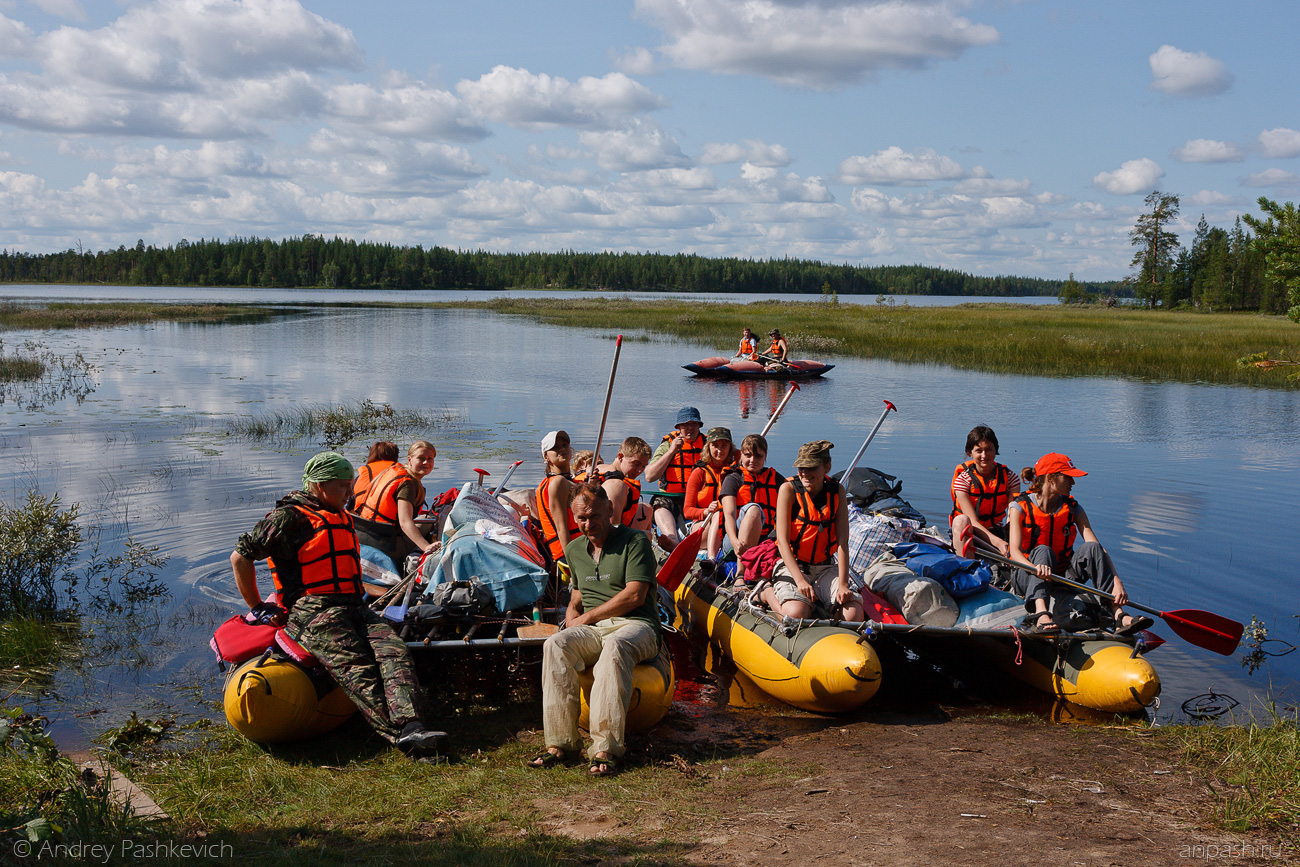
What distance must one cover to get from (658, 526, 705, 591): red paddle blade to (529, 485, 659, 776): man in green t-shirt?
0.99 metres

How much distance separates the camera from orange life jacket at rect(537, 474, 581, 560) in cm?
680

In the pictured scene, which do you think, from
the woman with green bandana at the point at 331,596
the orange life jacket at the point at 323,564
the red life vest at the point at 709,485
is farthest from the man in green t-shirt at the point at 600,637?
the red life vest at the point at 709,485

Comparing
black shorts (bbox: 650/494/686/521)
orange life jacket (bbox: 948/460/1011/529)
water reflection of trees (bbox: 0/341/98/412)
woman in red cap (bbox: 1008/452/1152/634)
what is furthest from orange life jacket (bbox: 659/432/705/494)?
water reflection of trees (bbox: 0/341/98/412)

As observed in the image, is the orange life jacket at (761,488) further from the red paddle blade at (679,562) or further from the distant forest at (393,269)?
the distant forest at (393,269)

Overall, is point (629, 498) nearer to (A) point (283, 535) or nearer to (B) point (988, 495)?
(A) point (283, 535)

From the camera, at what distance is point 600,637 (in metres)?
5.41

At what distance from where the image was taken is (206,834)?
4133mm

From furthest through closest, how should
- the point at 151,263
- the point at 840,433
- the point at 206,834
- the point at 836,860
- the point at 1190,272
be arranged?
the point at 151,263, the point at 1190,272, the point at 840,433, the point at 206,834, the point at 836,860

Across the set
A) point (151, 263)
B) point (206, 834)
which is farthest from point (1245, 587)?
point (151, 263)

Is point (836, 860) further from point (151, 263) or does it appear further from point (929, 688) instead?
point (151, 263)

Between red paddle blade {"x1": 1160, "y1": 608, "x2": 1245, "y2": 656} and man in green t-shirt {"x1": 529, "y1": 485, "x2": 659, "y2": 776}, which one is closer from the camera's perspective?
man in green t-shirt {"x1": 529, "y1": 485, "x2": 659, "y2": 776}

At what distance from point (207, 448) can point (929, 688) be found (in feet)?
41.5

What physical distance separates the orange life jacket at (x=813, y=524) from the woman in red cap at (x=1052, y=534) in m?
1.47

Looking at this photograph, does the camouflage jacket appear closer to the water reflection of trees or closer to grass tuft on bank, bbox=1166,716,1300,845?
grass tuft on bank, bbox=1166,716,1300,845
